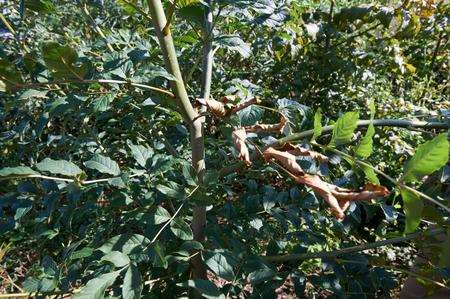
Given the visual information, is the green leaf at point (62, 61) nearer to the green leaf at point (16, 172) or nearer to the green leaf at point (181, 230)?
the green leaf at point (16, 172)

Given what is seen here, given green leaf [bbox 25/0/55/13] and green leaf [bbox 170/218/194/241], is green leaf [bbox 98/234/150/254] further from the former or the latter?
green leaf [bbox 25/0/55/13]

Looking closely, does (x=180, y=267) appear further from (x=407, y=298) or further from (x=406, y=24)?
(x=406, y=24)

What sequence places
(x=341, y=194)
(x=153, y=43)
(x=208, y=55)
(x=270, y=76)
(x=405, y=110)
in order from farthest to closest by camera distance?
(x=270, y=76)
(x=405, y=110)
(x=153, y=43)
(x=208, y=55)
(x=341, y=194)

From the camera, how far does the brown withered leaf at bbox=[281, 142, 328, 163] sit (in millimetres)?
791

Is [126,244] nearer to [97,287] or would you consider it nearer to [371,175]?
[97,287]

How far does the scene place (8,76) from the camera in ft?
2.71

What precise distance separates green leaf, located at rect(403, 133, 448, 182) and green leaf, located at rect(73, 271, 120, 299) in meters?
0.59

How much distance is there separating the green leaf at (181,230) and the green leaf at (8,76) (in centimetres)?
44

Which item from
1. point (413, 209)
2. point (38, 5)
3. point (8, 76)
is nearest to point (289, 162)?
point (413, 209)

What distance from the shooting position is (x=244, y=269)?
41.7 inches

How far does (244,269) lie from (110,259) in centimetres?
35

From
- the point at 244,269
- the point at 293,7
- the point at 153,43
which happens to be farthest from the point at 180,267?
the point at 293,7

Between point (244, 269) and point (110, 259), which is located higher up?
point (110, 259)

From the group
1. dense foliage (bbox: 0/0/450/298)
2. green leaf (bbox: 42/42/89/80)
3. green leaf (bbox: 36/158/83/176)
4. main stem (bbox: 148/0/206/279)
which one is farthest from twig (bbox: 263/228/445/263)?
green leaf (bbox: 42/42/89/80)
